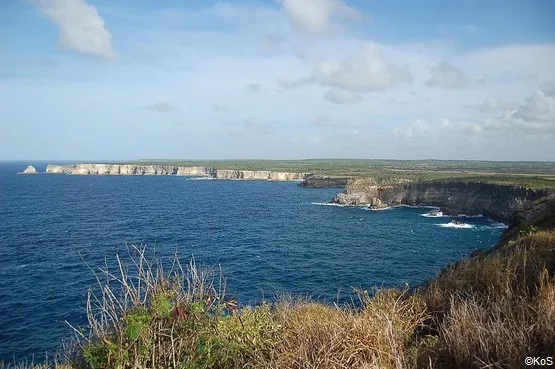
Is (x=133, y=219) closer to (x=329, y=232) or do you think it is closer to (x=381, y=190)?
(x=329, y=232)

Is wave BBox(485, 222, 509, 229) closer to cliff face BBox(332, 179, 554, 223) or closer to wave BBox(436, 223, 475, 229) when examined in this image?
cliff face BBox(332, 179, 554, 223)

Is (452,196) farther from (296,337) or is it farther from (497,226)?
(296,337)

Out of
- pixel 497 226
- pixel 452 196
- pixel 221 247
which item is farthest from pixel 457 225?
pixel 221 247

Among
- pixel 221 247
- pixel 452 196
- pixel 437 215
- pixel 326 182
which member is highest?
pixel 326 182

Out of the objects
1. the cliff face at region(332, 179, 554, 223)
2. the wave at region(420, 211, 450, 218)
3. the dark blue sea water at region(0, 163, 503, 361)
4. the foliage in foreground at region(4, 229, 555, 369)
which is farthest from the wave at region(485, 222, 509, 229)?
the foliage in foreground at region(4, 229, 555, 369)

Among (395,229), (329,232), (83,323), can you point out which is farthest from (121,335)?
(395,229)

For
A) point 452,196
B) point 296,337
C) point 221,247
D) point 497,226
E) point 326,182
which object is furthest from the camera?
point 326,182

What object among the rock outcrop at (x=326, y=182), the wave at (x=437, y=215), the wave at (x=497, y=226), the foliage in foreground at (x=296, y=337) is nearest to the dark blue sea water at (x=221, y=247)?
the wave at (x=497, y=226)
